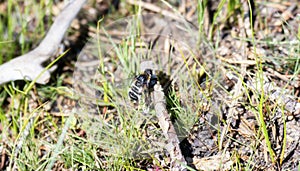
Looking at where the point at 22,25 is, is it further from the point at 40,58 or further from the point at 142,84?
the point at 142,84

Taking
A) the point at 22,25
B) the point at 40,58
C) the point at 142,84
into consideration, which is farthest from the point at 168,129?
the point at 22,25

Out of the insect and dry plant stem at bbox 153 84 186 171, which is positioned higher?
the insect

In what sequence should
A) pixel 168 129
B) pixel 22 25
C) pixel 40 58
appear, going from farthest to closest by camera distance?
1. pixel 22 25
2. pixel 40 58
3. pixel 168 129

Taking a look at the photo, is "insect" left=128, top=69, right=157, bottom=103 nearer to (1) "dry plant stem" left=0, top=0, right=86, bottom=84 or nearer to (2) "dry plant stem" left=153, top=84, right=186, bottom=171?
(2) "dry plant stem" left=153, top=84, right=186, bottom=171

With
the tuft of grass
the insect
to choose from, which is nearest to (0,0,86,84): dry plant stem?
the tuft of grass

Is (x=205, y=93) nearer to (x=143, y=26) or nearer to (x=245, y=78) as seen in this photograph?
(x=245, y=78)

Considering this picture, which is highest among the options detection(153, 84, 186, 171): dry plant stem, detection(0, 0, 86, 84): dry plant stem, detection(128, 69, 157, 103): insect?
detection(0, 0, 86, 84): dry plant stem

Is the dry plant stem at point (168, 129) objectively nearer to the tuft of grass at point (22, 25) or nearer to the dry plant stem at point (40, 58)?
the dry plant stem at point (40, 58)

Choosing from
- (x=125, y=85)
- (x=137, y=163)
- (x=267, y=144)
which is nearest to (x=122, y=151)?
(x=137, y=163)
